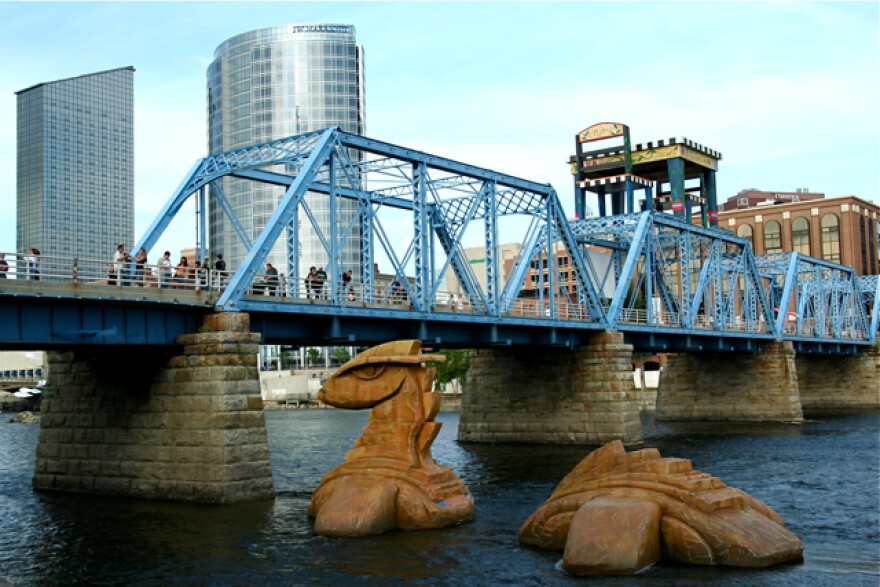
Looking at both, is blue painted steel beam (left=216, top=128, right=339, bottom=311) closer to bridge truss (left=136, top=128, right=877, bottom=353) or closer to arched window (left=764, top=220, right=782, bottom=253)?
bridge truss (left=136, top=128, right=877, bottom=353)

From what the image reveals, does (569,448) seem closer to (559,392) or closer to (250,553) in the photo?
(559,392)

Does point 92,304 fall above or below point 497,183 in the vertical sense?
below

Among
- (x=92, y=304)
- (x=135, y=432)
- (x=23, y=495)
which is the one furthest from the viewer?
(x=23, y=495)

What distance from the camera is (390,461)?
2592 cm

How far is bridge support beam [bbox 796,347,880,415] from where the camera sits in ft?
308

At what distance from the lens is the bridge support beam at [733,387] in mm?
73000

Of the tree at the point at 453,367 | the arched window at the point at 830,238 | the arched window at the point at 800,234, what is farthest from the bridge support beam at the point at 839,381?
the arched window at the point at 800,234

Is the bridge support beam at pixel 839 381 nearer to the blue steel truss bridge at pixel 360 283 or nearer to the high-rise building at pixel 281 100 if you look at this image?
the blue steel truss bridge at pixel 360 283

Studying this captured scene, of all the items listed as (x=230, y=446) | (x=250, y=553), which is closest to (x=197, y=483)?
(x=230, y=446)

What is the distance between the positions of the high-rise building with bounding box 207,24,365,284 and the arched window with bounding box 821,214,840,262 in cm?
7366

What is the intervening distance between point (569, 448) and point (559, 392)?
3951mm

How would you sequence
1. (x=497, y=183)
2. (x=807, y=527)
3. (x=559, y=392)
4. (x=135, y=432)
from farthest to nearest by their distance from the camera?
(x=559, y=392), (x=497, y=183), (x=135, y=432), (x=807, y=527)

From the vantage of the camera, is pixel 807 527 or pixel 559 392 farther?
pixel 559 392

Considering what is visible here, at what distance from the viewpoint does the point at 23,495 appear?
36094mm
